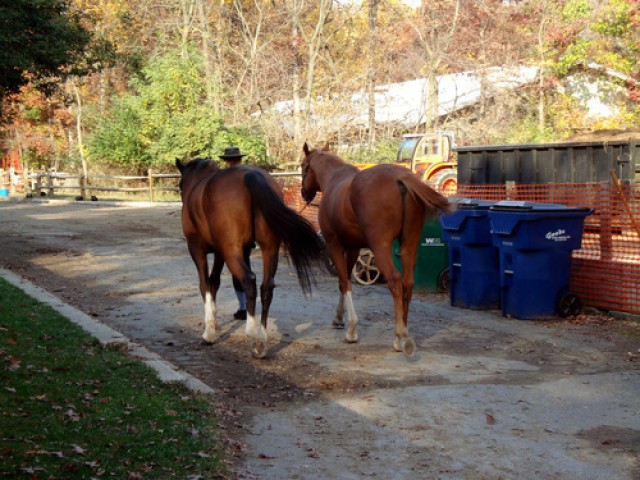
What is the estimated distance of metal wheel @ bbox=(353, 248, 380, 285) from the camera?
594 inches

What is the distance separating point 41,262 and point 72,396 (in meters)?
12.2

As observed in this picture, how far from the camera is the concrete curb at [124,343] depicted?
26.1 feet

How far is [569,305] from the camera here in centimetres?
1182

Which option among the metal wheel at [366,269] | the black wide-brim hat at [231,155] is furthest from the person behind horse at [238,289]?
the metal wheel at [366,269]

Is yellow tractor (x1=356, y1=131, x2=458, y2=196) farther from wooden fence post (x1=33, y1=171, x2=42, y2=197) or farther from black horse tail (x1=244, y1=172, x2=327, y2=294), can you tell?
wooden fence post (x1=33, y1=171, x2=42, y2=197)

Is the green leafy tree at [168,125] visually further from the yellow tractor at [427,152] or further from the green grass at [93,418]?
the green grass at [93,418]

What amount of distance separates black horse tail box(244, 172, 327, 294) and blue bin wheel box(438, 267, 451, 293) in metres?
4.88

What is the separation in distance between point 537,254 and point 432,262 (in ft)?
9.76

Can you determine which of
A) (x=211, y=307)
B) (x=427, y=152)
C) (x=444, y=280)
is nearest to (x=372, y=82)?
(x=427, y=152)

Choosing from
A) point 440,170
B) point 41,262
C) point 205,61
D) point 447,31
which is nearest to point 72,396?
point 41,262

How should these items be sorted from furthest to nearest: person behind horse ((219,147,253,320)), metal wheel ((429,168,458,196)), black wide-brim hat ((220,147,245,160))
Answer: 1. metal wheel ((429,168,458,196))
2. black wide-brim hat ((220,147,245,160))
3. person behind horse ((219,147,253,320))

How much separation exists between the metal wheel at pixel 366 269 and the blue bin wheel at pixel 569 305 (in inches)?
154

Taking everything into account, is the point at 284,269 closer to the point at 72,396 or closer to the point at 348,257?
the point at 348,257

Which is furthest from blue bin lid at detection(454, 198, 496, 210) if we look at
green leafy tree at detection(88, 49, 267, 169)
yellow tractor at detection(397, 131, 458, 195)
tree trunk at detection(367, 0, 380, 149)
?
tree trunk at detection(367, 0, 380, 149)
